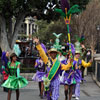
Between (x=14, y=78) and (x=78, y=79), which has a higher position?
(x=14, y=78)

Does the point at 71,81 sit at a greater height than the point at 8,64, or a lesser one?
lesser

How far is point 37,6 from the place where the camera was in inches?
677

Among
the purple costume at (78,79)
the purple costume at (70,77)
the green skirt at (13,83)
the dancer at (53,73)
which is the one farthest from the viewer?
the purple costume at (78,79)

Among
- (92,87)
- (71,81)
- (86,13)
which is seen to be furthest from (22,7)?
(86,13)

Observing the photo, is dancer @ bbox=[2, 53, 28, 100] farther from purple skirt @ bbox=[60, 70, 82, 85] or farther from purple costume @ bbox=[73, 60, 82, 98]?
purple costume @ bbox=[73, 60, 82, 98]

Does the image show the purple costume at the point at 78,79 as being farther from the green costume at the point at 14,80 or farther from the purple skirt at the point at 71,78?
the green costume at the point at 14,80

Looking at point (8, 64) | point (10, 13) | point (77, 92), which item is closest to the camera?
point (8, 64)

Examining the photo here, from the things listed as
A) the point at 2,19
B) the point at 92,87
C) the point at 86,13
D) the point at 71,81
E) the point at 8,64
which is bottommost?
the point at 92,87

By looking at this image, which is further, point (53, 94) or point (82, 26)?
point (82, 26)

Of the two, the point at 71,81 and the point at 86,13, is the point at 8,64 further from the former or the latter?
the point at 86,13

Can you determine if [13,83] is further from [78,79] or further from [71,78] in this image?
[78,79]

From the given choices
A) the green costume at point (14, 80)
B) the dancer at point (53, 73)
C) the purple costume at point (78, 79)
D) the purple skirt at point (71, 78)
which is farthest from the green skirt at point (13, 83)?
the purple costume at point (78, 79)

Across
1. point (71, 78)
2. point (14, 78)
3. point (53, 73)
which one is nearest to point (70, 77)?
point (71, 78)

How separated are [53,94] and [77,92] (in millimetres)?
2482
